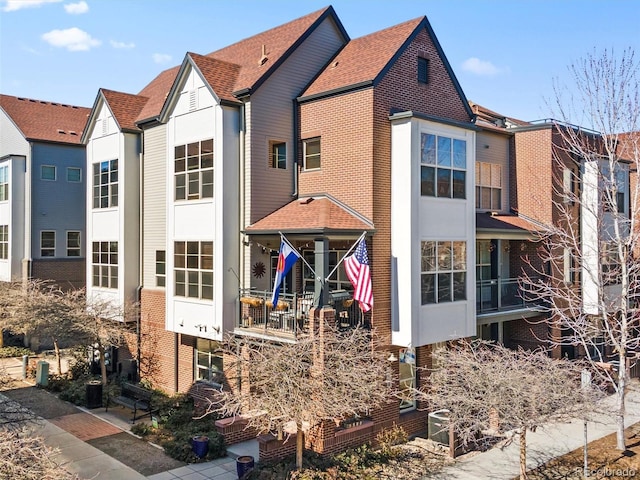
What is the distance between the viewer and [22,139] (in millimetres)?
30312

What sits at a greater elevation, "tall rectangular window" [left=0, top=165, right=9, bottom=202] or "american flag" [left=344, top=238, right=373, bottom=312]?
"tall rectangular window" [left=0, top=165, right=9, bottom=202]

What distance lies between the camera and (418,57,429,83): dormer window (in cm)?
1825

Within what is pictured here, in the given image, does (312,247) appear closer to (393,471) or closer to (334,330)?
(334,330)

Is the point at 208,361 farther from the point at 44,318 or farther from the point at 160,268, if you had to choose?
the point at 44,318

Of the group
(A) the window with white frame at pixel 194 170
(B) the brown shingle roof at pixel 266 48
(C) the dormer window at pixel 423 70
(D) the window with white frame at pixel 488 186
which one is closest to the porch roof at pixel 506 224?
(D) the window with white frame at pixel 488 186

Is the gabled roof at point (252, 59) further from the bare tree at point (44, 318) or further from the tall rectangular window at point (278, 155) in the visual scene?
the bare tree at point (44, 318)

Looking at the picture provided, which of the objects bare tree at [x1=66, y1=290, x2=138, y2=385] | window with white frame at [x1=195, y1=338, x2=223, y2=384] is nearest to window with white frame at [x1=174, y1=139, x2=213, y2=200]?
window with white frame at [x1=195, y1=338, x2=223, y2=384]

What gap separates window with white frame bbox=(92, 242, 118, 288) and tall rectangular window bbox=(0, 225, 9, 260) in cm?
932

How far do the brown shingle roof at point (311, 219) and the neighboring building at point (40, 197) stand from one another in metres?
17.7

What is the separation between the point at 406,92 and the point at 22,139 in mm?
22576

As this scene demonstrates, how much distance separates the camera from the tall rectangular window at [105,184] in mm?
23172

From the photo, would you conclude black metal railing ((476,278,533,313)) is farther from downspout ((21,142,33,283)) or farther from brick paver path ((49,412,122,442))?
downspout ((21,142,33,283))

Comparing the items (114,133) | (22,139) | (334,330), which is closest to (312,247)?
(334,330)

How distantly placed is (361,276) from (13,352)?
2213 cm
